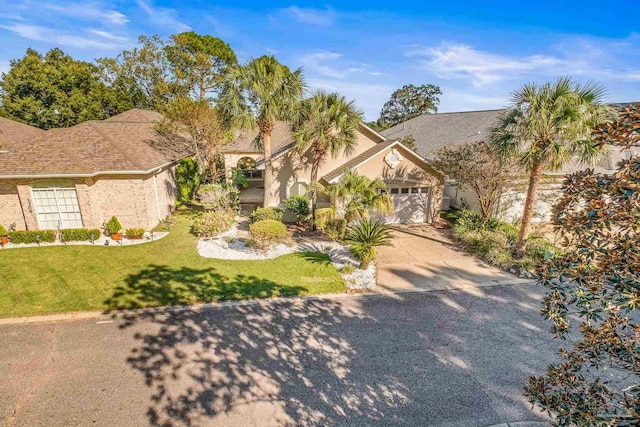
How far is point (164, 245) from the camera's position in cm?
1438

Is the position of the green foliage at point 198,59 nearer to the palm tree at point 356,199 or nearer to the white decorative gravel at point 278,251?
the white decorative gravel at point 278,251

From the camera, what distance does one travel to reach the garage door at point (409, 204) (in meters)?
18.4

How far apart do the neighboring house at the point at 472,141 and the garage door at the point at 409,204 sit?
2.30 m

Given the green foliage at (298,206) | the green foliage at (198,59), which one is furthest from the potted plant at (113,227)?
the green foliage at (198,59)

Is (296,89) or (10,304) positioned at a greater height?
(296,89)

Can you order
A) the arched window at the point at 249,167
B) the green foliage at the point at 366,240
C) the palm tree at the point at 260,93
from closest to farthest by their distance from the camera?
the green foliage at the point at 366,240, the palm tree at the point at 260,93, the arched window at the point at 249,167

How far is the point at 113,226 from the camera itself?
15.0 m

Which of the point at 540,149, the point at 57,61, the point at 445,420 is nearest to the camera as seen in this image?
the point at 445,420

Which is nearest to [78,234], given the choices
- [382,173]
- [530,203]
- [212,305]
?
[212,305]

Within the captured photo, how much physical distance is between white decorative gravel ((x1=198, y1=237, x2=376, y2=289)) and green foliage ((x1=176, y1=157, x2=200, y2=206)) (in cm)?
820

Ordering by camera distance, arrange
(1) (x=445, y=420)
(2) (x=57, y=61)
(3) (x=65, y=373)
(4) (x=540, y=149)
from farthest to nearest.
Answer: (2) (x=57, y=61), (4) (x=540, y=149), (3) (x=65, y=373), (1) (x=445, y=420)

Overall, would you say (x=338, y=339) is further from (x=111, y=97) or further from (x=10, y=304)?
(x=111, y=97)

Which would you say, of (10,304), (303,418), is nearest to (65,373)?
(10,304)

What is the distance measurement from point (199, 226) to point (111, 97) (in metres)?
33.1
